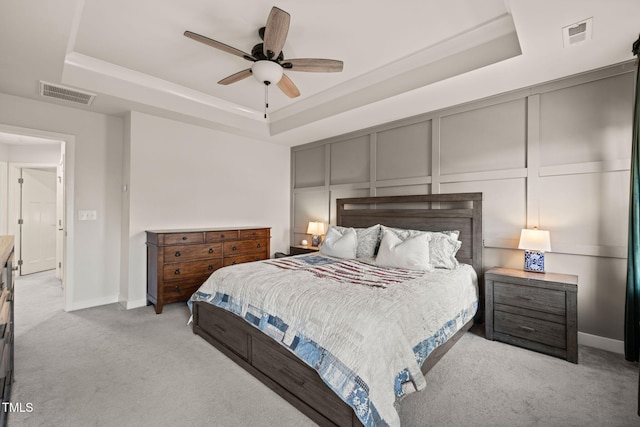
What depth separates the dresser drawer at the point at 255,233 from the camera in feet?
14.3

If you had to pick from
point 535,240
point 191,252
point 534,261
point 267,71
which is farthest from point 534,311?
point 191,252

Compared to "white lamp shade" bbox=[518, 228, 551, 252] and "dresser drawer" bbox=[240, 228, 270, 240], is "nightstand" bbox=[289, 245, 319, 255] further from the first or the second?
"white lamp shade" bbox=[518, 228, 551, 252]

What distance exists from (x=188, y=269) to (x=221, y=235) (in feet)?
1.97

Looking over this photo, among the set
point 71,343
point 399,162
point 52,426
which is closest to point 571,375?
point 399,162

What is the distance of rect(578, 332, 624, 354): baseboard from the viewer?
2604mm

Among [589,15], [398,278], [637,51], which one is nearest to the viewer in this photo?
[589,15]

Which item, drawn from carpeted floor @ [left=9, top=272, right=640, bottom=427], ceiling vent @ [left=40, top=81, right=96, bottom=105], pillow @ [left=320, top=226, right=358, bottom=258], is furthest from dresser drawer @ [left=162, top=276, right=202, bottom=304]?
ceiling vent @ [left=40, top=81, right=96, bottom=105]

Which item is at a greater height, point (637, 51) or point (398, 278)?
point (637, 51)

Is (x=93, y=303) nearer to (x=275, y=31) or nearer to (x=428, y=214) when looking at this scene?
(x=275, y=31)

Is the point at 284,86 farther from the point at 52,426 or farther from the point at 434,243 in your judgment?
the point at 52,426

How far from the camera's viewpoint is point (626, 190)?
258 centimetres

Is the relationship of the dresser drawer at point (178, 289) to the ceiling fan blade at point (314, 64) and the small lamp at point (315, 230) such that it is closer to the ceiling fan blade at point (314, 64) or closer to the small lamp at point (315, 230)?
the small lamp at point (315, 230)

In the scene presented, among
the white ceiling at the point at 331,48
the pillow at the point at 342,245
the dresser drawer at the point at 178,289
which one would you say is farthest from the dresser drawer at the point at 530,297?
the dresser drawer at the point at 178,289

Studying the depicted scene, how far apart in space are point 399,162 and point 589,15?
7.61 feet
